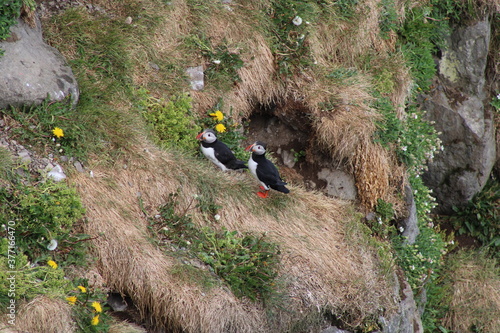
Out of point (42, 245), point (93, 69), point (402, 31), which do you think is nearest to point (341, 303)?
point (42, 245)

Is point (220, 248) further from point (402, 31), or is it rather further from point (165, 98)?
point (402, 31)

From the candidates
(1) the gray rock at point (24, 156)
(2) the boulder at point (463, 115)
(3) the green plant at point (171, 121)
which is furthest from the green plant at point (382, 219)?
(1) the gray rock at point (24, 156)

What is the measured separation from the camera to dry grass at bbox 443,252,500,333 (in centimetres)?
959

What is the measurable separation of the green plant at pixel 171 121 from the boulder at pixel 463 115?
5280mm

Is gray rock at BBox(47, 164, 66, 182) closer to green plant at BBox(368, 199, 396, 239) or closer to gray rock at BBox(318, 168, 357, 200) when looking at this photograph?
gray rock at BBox(318, 168, 357, 200)

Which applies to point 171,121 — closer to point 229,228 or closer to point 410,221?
point 229,228

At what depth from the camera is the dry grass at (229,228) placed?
5.41 m

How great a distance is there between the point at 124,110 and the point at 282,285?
2.73 metres

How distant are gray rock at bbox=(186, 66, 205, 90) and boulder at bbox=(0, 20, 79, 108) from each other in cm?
169

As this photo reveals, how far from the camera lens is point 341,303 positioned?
632cm

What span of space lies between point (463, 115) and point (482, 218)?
2046mm

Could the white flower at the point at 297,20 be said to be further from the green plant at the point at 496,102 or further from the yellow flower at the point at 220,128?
the green plant at the point at 496,102

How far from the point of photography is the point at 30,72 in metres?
5.79

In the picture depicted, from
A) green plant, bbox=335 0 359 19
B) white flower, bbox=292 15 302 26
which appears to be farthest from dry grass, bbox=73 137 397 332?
green plant, bbox=335 0 359 19
